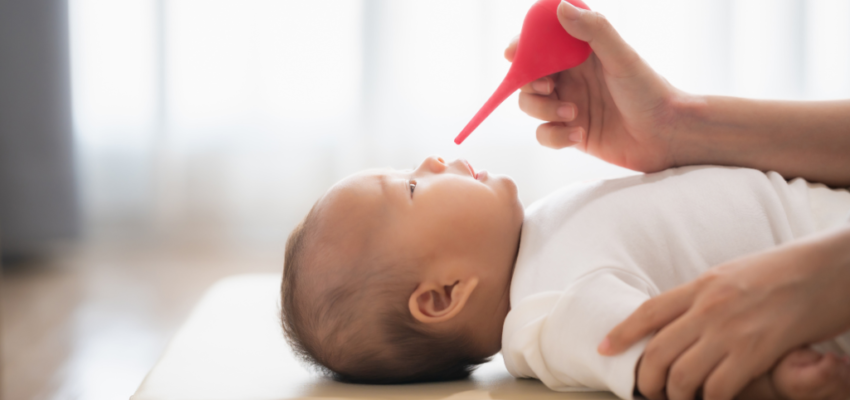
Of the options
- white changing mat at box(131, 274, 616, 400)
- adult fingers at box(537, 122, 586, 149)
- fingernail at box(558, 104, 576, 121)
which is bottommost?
white changing mat at box(131, 274, 616, 400)

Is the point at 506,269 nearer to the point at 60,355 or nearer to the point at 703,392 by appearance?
the point at 703,392

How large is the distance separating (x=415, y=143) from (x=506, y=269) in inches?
64.8

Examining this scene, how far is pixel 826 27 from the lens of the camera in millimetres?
2461

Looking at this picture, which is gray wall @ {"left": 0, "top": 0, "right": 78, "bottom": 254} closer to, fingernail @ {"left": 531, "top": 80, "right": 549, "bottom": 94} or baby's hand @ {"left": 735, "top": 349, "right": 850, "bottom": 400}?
fingernail @ {"left": 531, "top": 80, "right": 549, "bottom": 94}

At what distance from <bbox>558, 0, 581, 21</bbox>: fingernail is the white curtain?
160 centimetres

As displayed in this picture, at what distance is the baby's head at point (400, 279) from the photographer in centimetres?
81

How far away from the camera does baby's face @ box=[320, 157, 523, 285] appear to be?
0.82 metres

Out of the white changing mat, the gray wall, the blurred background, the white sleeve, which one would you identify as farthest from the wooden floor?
the white sleeve

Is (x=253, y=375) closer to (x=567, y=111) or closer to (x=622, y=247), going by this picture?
(x=622, y=247)

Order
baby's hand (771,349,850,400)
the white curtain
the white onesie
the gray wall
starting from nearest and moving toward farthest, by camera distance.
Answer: baby's hand (771,349,850,400)
the white onesie
the gray wall
the white curtain

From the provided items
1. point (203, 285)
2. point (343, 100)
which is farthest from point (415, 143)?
point (203, 285)

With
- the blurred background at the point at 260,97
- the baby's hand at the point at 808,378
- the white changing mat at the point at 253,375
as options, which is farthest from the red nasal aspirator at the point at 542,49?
the blurred background at the point at 260,97

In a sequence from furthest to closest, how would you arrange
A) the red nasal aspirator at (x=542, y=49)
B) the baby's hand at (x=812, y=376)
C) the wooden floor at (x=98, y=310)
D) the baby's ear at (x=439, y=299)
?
1. the wooden floor at (x=98, y=310)
2. the red nasal aspirator at (x=542, y=49)
3. the baby's ear at (x=439, y=299)
4. the baby's hand at (x=812, y=376)

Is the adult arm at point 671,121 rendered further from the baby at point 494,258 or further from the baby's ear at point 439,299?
the baby's ear at point 439,299
